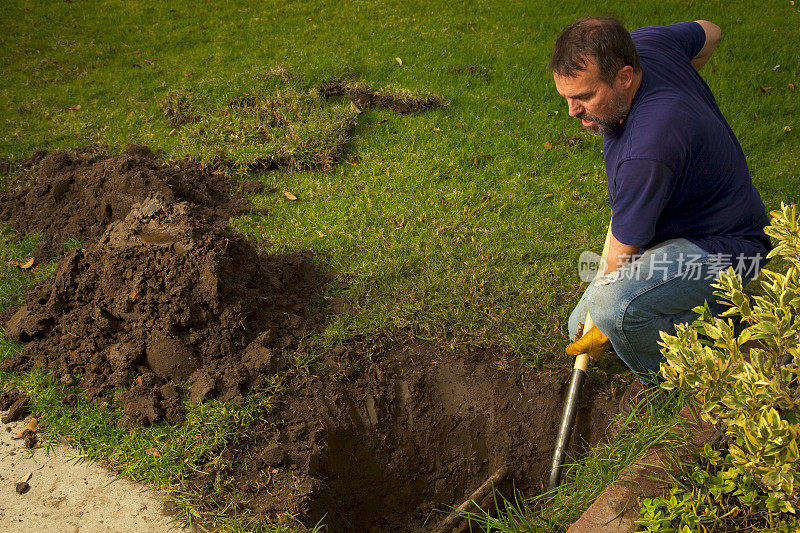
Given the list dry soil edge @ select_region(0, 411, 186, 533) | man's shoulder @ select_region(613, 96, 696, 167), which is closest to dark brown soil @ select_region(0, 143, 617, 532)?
dry soil edge @ select_region(0, 411, 186, 533)

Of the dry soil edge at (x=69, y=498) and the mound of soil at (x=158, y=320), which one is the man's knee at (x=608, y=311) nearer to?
the mound of soil at (x=158, y=320)

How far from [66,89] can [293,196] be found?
3393mm

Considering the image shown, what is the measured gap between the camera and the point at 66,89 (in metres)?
6.37

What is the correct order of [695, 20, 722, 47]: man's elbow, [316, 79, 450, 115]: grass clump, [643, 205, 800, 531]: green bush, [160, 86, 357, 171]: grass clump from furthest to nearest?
1. [316, 79, 450, 115]: grass clump
2. [160, 86, 357, 171]: grass clump
3. [695, 20, 722, 47]: man's elbow
4. [643, 205, 800, 531]: green bush

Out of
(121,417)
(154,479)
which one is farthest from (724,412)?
(121,417)

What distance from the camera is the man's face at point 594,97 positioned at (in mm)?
2844

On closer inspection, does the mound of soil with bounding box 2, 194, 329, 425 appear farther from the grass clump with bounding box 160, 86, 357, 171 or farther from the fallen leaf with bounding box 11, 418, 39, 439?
the grass clump with bounding box 160, 86, 357, 171

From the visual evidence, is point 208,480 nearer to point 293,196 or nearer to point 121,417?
point 121,417

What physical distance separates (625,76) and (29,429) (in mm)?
3597

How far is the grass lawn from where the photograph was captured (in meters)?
3.73

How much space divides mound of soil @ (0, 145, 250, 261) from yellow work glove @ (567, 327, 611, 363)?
2.78 meters

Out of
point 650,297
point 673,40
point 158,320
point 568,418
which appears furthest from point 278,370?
point 673,40

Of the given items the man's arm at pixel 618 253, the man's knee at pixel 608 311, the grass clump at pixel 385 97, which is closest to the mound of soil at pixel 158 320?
the man's knee at pixel 608 311

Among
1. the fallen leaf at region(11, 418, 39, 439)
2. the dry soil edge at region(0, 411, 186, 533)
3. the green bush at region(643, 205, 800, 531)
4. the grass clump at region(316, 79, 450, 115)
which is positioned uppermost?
the grass clump at region(316, 79, 450, 115)
